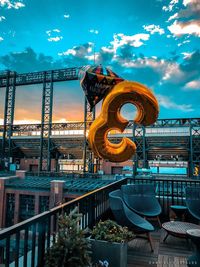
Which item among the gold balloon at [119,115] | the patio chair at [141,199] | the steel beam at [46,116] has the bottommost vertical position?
the patio chair at [141,199]

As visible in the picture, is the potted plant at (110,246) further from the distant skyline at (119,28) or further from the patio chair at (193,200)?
the distant skyline at (119,28)

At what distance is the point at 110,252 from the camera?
231 cm

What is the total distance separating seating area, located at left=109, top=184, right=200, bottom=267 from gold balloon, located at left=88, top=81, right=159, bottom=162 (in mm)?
695

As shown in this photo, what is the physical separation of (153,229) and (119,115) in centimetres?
179

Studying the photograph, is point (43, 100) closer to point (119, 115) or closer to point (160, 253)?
point (119, 115)

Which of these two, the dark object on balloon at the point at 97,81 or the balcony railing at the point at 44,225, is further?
the dark object on balloon at the point at 97,81

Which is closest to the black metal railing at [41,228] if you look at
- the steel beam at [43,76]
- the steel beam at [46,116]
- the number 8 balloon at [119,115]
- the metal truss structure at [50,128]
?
the number 8 balloon at [119,115]

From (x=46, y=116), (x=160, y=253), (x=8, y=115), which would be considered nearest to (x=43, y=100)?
(x=46, y=116)

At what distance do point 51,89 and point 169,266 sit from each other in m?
26.6

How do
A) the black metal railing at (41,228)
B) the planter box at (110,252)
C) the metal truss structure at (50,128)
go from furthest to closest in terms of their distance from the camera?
the metal truss structure at (50,128), the planter box at (110,252), the black metal railing at (41,228)

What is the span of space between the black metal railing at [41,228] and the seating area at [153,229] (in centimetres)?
36

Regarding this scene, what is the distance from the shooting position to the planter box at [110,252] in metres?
2.27

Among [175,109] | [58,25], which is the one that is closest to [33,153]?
[175,109]

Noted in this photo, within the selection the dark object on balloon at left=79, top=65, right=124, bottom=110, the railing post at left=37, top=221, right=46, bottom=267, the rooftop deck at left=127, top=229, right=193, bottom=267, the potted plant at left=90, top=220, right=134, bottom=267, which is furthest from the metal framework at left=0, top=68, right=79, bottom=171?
the railing post at left=37, top=221, right=46, bottom=267
